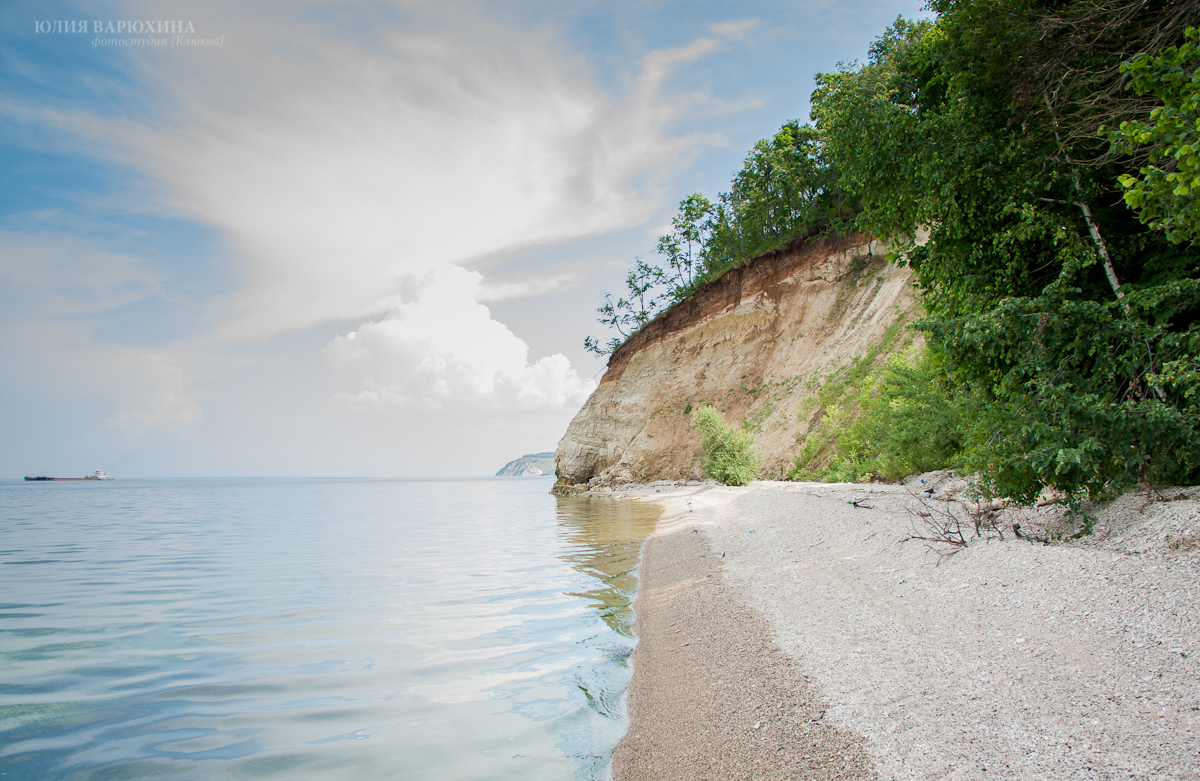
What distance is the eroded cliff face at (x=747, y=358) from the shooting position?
3119 cm

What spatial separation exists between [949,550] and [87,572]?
16.6m

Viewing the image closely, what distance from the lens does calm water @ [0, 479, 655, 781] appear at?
4.30 metres

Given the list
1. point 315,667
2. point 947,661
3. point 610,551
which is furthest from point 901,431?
point 315,667

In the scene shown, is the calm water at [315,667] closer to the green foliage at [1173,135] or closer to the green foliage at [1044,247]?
the green foliage at [1044,247]

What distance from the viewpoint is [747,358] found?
39531mm

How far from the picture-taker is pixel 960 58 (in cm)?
819

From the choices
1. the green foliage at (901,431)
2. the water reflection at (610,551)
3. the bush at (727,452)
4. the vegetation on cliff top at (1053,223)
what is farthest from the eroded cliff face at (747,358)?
the vegetation on cliff top at (1053,223)

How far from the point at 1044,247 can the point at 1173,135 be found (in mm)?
3597

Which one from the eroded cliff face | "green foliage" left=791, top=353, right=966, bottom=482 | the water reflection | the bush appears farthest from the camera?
the eroded cliff face

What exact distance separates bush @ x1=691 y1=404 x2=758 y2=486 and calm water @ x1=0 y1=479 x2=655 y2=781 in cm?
1689

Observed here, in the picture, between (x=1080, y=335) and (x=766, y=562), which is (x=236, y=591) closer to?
(x=766, y=562)

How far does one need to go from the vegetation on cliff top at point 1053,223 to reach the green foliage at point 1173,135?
23mm

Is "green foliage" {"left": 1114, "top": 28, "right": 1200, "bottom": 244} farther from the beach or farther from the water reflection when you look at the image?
the water reflection

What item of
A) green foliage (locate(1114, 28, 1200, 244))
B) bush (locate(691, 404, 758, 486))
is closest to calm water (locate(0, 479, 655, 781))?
green foliage (locate(1114, 28, 1200, 244))
